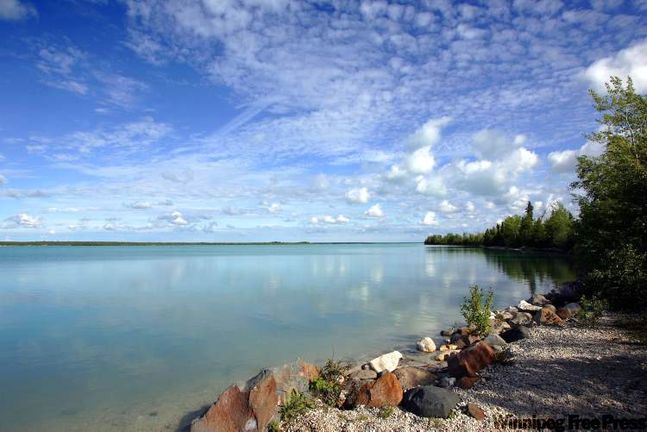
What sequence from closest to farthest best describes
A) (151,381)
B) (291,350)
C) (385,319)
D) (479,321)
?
(151,381), (291,350), (479,321), (385,319)

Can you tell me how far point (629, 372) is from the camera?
1072cm

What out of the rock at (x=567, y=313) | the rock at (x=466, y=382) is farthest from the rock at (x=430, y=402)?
the rock at (x=567, y=313)

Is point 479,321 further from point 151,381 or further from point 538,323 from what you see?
point 151,381

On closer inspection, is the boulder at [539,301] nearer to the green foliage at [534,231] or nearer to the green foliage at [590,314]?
the green foliage at [590,314]

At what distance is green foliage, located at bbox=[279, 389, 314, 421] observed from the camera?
979cm

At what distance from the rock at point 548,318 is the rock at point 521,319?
2.33 feet

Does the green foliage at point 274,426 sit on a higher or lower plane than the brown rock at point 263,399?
lower

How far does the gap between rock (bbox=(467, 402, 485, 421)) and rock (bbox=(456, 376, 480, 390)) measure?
1.67 m

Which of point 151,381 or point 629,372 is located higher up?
point 629,372

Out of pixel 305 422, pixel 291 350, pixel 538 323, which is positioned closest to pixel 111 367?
pixel 291 350

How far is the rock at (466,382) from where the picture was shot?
10.8 metres

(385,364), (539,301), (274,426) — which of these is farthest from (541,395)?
(539,301)

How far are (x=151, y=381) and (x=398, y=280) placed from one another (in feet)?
113

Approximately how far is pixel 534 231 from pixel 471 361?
416 ft
